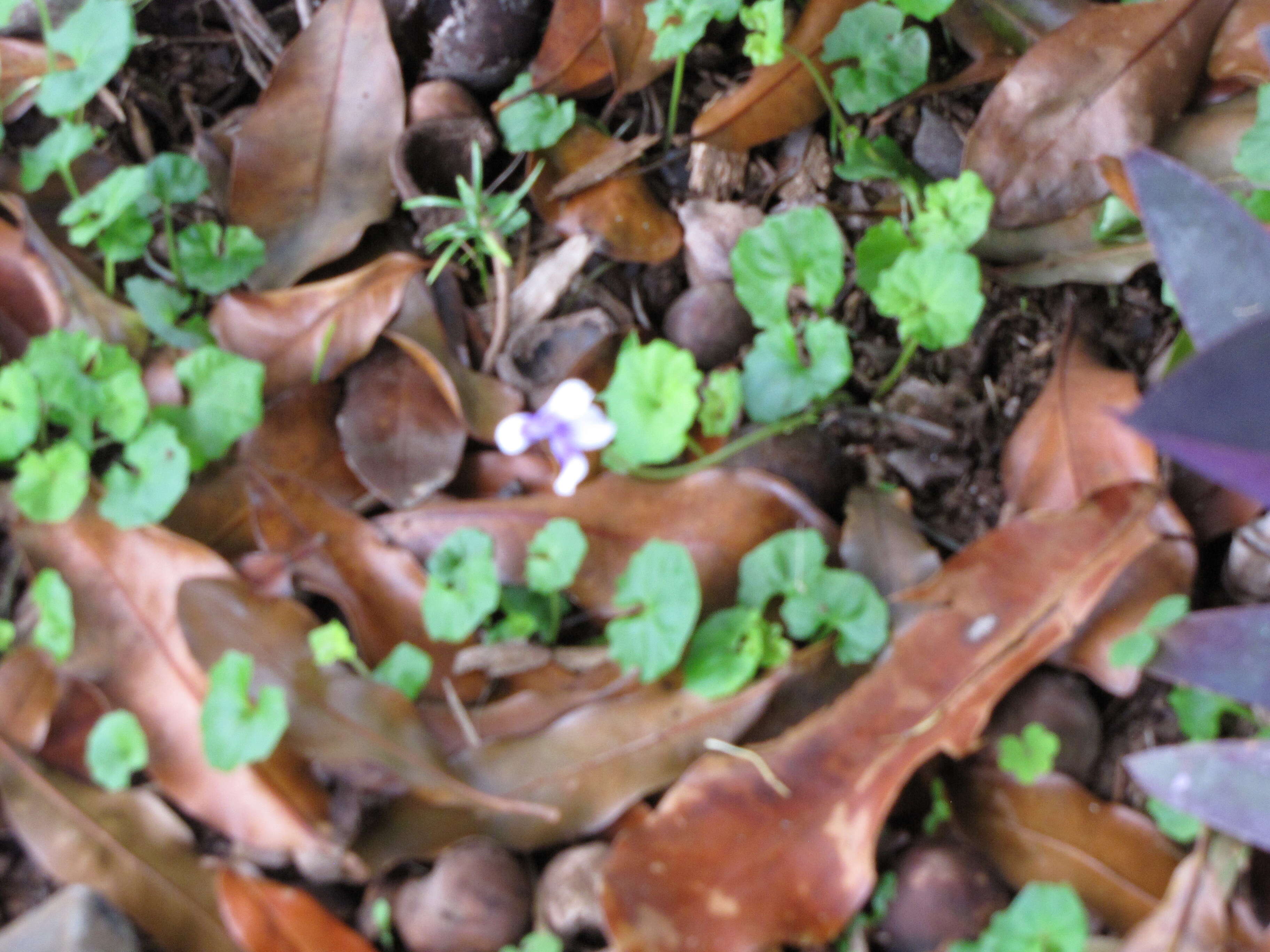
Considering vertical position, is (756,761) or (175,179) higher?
(175,179)

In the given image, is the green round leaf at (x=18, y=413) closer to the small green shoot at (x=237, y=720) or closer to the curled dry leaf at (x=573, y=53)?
the small green shoot at (x=237, y=720)

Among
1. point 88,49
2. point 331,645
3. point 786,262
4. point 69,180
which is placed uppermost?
point 88,49

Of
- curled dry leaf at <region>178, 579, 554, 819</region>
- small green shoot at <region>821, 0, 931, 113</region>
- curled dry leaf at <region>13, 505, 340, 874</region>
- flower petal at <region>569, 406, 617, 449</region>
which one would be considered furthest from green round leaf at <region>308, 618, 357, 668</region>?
small green shoot at <region>821, 0, 931, 113</region>

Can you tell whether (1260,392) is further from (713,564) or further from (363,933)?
(363,933)

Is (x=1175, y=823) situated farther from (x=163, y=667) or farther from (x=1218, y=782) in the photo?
(x=163, y=667)

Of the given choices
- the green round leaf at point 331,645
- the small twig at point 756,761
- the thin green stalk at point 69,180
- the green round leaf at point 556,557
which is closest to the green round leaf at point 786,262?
the green round leaf at point 556,557

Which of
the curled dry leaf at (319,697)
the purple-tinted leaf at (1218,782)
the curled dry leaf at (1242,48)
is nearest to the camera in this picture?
the purple-tinted leaf at (1218,782)

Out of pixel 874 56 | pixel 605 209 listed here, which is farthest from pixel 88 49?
pixel 874 56

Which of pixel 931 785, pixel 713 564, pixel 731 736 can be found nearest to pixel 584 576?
pixel 713 564
